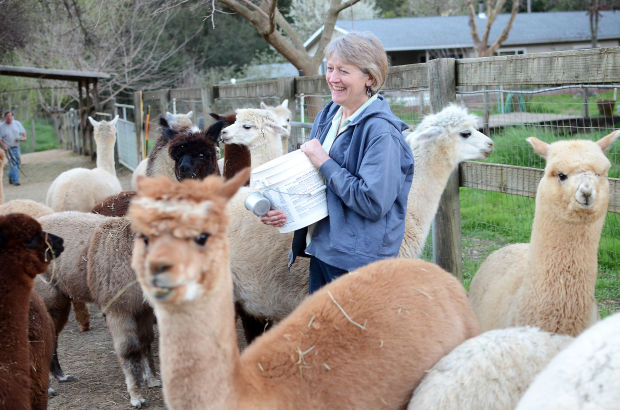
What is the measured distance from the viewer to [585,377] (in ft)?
6.26

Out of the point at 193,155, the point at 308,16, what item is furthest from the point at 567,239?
the point at 308,16

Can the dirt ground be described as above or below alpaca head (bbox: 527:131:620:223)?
below

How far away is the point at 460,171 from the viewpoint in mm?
4480

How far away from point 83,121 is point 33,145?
A: 1372 centimetres

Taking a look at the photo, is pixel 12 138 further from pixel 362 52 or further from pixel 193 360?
pixel 193 360

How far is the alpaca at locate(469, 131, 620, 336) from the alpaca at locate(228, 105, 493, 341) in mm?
1052

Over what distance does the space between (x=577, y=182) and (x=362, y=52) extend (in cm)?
123

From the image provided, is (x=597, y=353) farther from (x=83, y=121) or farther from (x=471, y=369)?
(x=83, y=121)

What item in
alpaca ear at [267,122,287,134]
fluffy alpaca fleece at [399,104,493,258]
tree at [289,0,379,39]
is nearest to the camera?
fluffy alpaca fleece at [399,104,493,258]

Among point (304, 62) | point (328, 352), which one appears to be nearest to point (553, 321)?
Answer: point (328, 352)

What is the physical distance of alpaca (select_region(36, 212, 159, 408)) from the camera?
4.17 m

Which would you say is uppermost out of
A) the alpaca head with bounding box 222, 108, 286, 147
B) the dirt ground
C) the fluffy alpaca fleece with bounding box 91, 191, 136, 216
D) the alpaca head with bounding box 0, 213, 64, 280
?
the alpaca head with bounding box 222, 108, 286, 147

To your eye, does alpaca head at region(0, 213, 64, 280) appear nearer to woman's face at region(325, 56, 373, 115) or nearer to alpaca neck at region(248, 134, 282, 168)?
woman's face at region(325, 56, 373, 115)

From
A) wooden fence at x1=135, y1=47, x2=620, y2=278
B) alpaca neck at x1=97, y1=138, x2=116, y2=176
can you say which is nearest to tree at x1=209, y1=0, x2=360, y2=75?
alpaca neck at x1=97, y1=138, x2=116, y2=176
